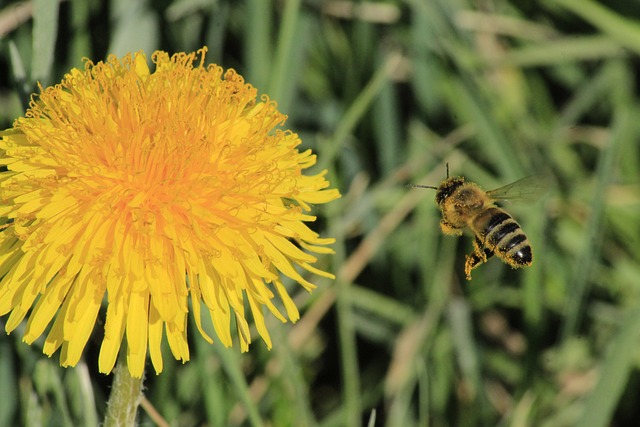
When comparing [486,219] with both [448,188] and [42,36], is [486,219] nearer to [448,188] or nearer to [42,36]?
[448,188]

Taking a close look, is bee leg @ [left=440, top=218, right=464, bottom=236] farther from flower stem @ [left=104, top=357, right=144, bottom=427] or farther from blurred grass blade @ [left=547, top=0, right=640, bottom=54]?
blurred grass blade @ [left=547, top=0, right=640, bottom=54]

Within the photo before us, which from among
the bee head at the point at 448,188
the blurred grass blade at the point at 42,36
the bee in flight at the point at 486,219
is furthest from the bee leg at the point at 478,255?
the blurred grass blade at the point at 42,36

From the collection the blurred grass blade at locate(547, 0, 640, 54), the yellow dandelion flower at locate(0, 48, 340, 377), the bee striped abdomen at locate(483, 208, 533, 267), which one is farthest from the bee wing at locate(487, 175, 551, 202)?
the blurred grass blade at locate(547, 0, 640, 54)

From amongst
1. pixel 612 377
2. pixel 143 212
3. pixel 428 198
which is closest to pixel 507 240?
pixel 612 377

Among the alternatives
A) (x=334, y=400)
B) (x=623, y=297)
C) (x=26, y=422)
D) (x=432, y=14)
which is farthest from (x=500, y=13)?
(x=26, y=422)

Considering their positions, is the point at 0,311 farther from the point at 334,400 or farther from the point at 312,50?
the point at 312,50

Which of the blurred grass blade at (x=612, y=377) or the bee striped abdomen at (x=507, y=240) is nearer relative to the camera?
the bee striped abdomen at (x=507, y=240)

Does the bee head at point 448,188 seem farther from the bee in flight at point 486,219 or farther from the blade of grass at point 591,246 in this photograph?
the blade of grass at point 591,246

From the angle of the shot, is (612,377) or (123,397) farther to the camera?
(612,377)
